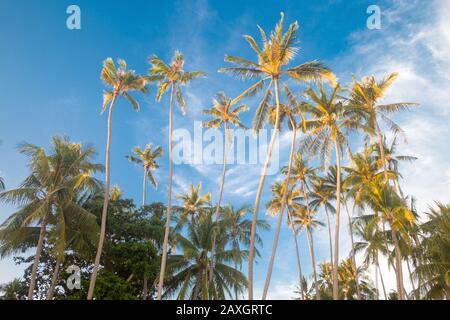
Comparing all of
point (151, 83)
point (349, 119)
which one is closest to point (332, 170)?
point (349, 119)

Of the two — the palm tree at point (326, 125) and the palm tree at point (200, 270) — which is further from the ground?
the palm tree at point (326, 125)

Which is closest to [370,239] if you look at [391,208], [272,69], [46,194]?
[391,208]

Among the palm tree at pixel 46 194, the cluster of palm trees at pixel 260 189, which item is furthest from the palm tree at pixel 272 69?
the palm tree at pixel 46 194

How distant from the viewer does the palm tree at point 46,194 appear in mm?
19625

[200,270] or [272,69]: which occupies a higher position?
[272,69]

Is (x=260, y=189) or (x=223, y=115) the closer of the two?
(x=260, y=189)

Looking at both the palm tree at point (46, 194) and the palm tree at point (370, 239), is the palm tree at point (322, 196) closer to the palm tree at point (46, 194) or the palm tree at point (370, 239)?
the palm tree at point (370, 239)

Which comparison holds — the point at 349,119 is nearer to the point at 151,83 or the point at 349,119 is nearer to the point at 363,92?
the point at 363,92

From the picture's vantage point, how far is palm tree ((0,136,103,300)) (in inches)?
773

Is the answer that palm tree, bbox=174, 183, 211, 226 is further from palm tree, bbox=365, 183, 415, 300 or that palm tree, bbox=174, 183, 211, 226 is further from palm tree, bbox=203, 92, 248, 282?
palm tree, bbox=365, 183, 415, 300

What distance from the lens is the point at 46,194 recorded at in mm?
20734

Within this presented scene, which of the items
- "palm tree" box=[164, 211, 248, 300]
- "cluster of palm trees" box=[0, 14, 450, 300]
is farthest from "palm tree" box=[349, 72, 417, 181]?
"palm tree" box=[164, 211, 248, 300]

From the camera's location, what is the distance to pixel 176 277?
25.7 metres

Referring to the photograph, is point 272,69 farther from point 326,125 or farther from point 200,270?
point 200,270
